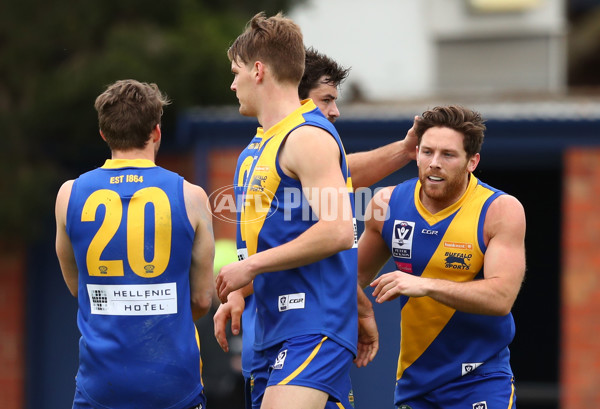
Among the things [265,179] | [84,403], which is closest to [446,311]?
[265,179]

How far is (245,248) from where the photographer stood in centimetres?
435

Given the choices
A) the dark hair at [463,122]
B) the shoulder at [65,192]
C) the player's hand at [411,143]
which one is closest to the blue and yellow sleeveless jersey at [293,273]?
the dark hair at [463,122]

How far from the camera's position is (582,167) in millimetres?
10602

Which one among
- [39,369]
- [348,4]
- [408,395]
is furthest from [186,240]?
[348,4]

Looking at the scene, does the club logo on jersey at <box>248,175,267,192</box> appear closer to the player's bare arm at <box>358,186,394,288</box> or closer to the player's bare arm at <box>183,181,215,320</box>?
the player's bare arm at <box>183,181,215,320</box>

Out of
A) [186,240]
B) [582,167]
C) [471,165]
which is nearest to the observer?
[186,240]

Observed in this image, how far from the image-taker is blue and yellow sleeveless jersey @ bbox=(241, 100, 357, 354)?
398 centimetres

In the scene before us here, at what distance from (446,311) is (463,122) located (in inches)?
36.0

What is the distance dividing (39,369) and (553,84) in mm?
10392

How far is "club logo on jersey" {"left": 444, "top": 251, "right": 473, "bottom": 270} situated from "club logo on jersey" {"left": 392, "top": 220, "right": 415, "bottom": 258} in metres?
0.19

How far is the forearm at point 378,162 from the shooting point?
5.09 meters

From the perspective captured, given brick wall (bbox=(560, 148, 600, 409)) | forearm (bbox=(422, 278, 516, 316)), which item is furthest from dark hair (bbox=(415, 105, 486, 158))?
brick wall (bbox=(560, 148, 600, 409))

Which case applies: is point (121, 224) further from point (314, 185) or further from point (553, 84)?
point (553, 84)

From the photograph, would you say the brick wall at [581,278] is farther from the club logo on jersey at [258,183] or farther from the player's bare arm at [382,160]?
the club logo on jersey at [258,183]
